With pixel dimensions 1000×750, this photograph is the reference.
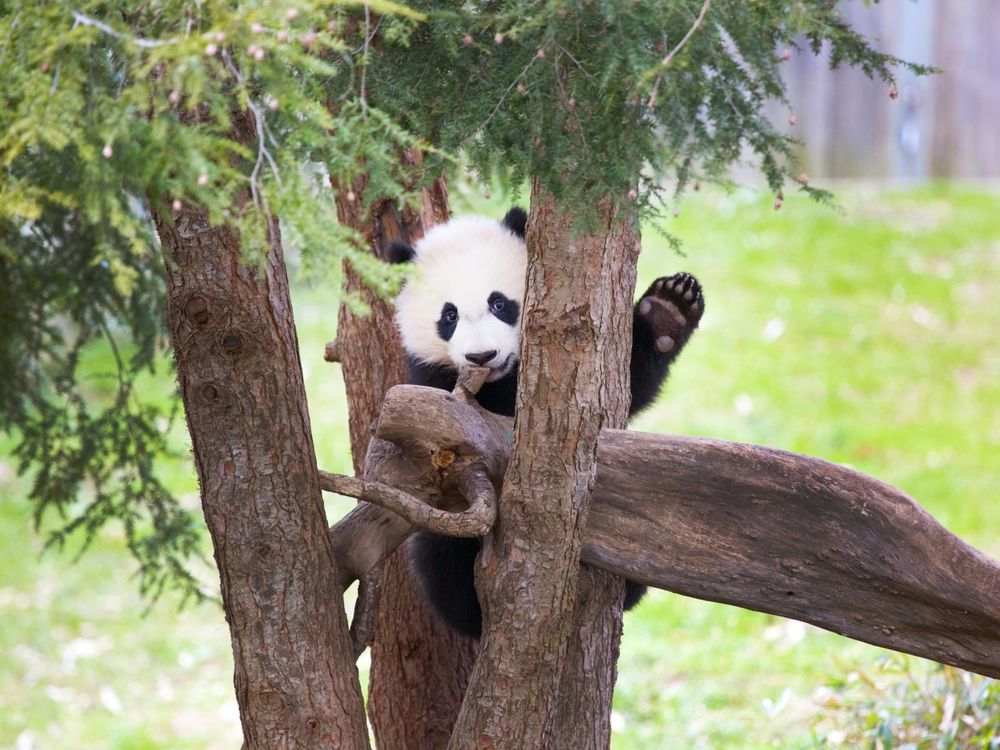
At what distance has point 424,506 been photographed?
2.28 m

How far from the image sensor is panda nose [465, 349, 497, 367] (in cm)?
291

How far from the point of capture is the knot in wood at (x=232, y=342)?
2137mm

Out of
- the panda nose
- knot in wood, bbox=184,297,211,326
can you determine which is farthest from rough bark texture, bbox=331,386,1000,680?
knot in wood, bbox=184,297,211,326

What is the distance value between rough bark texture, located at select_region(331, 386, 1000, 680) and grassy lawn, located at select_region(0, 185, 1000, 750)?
1599 millimetres

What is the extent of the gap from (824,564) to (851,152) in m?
7.73

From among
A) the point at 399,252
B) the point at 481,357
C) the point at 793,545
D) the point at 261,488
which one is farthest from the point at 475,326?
the point at 793,545

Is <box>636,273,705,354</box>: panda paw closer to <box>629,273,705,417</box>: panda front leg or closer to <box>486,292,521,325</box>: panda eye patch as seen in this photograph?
<box>629,273,705,417</box>: panda front leg

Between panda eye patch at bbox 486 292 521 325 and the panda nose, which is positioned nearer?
the panda nose

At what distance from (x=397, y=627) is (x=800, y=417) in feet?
13.5

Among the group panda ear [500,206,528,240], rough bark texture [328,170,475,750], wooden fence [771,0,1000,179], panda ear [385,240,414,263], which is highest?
wooden fence [771,0,1000,179]

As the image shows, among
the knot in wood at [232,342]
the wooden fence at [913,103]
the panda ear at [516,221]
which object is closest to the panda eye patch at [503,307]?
the panda ear at [516,221]

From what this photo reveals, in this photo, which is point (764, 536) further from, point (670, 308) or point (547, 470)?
point (670, 308)

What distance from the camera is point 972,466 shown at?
636 cm

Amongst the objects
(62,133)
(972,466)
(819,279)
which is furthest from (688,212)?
(62,133)
